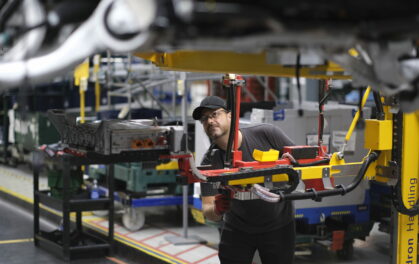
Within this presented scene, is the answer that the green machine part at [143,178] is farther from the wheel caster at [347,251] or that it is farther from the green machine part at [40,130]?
the green machine part at [40,130]

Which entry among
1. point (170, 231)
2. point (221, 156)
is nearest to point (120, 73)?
point (170, 231)

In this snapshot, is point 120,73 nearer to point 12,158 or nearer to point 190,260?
point 12,158

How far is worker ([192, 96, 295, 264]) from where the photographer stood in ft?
15.7

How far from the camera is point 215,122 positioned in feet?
15.5

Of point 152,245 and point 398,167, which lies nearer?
point 398,167

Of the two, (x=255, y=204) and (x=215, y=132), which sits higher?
(x=215, y=132)

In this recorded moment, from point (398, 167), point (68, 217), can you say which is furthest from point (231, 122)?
point (68, 217)

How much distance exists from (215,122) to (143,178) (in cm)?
378

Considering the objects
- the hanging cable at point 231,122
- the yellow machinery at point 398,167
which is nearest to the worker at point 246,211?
the hanging cable at point 231,122

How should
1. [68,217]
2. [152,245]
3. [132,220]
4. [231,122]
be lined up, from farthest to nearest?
[132,220] → [152,245] → [68,217] → [231,122]

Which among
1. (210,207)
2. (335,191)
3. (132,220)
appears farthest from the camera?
(132,220)

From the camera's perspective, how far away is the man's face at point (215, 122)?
15.6 feet

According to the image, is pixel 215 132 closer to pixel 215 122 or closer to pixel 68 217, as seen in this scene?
pixel 215 122

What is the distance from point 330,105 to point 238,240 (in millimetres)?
3031
